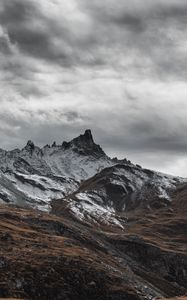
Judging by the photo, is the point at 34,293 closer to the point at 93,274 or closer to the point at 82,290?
the point at 82,290

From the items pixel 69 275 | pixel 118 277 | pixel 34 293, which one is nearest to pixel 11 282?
pixel 34 293

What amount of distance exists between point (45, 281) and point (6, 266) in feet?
42.4

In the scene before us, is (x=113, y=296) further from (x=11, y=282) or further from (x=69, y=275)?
(x=11, y=282)

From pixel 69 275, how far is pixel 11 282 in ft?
83.7

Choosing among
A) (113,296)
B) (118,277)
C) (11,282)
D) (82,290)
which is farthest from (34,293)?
(118,277)

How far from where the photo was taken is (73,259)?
192m

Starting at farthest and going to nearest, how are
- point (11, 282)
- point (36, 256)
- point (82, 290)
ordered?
point (36, 256)
point (82, 290)
point (11, 282)

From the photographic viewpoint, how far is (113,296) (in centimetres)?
17450

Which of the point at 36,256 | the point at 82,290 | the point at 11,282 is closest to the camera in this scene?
the point at 11,282

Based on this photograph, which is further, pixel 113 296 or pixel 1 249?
pixel 1 249

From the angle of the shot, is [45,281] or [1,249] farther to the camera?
[1,249]

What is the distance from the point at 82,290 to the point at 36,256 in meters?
23.3

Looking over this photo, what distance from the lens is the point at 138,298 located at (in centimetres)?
17525

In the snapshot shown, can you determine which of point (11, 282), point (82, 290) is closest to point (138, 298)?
point (82, 290)
